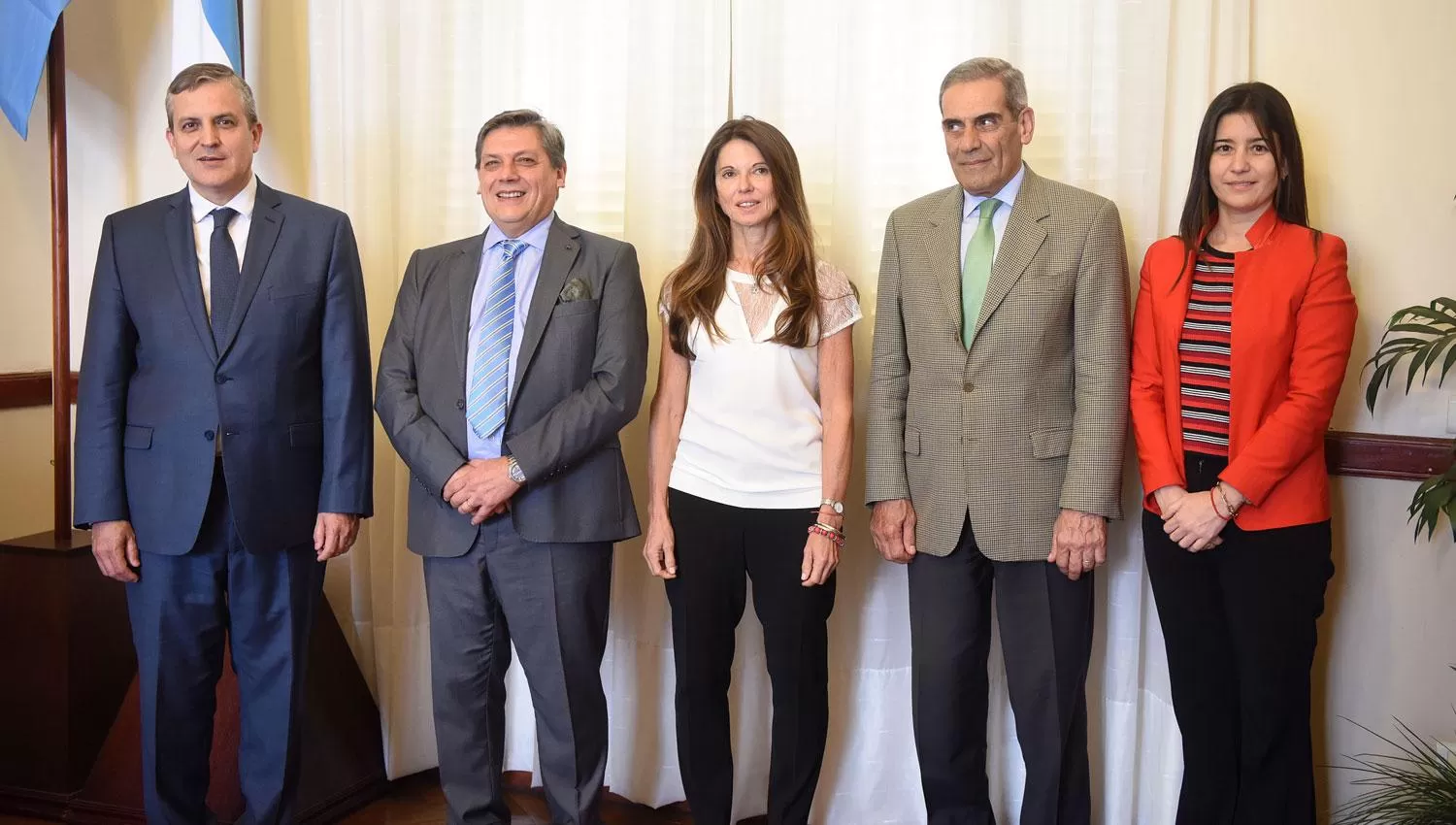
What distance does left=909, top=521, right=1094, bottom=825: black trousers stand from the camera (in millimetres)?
2363

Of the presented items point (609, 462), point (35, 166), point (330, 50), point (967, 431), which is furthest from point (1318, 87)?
point (35, 166)

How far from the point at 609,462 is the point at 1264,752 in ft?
4.87

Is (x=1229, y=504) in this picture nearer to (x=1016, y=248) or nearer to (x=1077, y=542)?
(x=1077, y=542)

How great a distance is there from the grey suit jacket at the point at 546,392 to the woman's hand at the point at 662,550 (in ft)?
0.20

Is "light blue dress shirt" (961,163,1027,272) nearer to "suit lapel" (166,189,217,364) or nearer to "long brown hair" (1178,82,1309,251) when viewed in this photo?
"long brown hair" (1178,82,1309,251)

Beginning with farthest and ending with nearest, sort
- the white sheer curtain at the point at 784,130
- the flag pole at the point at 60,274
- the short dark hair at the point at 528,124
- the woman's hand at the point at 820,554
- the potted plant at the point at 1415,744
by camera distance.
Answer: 1. the flag pole at the point at 60,274
2. the white sheer curtain at the point at 784,130
3. the short dark hair at the point at 528,124
4. the woman's hand at the point at 820,554
5. the potted plant at the point at 1415,744

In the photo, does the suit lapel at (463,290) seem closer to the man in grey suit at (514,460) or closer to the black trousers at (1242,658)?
the man in grey suit at (514,460)

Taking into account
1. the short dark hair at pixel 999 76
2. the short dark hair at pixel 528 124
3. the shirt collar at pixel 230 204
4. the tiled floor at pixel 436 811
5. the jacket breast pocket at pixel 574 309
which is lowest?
the tiled floor at pixel 436 811

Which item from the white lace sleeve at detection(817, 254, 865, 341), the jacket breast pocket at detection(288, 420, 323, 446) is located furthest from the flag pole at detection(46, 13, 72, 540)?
the white lace sleeve at detection(817, 254, 865, 341)

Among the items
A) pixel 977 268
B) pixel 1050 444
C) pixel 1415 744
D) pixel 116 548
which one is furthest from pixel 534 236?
pixel 1415 744

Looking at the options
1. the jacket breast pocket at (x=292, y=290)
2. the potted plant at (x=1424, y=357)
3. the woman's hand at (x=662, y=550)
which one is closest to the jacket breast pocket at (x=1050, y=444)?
the potted plant at (x=1424, y=357)

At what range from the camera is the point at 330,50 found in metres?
3.27

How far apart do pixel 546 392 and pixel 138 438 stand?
2.81ft

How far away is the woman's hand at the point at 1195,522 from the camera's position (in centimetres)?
224
